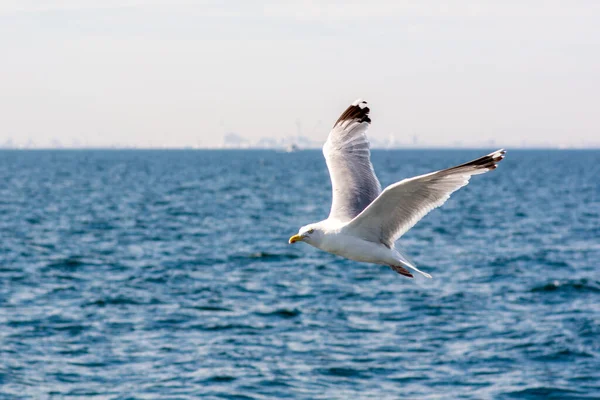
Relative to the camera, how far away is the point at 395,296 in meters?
37.2

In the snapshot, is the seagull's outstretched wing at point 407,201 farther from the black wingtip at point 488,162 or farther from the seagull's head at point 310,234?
the seagull's head at point 310,234

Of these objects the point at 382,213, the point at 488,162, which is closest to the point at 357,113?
the point at 382,213

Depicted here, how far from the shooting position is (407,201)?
10508 mm

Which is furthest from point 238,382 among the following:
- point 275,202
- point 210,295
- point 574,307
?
point 275,202

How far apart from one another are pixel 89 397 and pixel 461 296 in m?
17.7

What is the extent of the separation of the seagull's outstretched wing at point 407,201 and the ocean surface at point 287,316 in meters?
14.0

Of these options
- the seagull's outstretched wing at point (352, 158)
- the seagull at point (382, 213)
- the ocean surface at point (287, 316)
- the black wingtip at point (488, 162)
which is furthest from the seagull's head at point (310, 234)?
the ocean surface at point (287, 316)

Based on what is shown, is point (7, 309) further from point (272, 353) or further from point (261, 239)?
point (261, 239)

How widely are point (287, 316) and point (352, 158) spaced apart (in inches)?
781

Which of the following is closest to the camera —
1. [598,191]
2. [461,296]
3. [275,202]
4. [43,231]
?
[461,296]

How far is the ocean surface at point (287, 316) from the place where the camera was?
82.4ft

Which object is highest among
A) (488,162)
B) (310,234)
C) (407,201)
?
(488,162)

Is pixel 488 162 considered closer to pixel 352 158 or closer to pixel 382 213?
pixel 382 213

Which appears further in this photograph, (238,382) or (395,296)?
(395,296)
